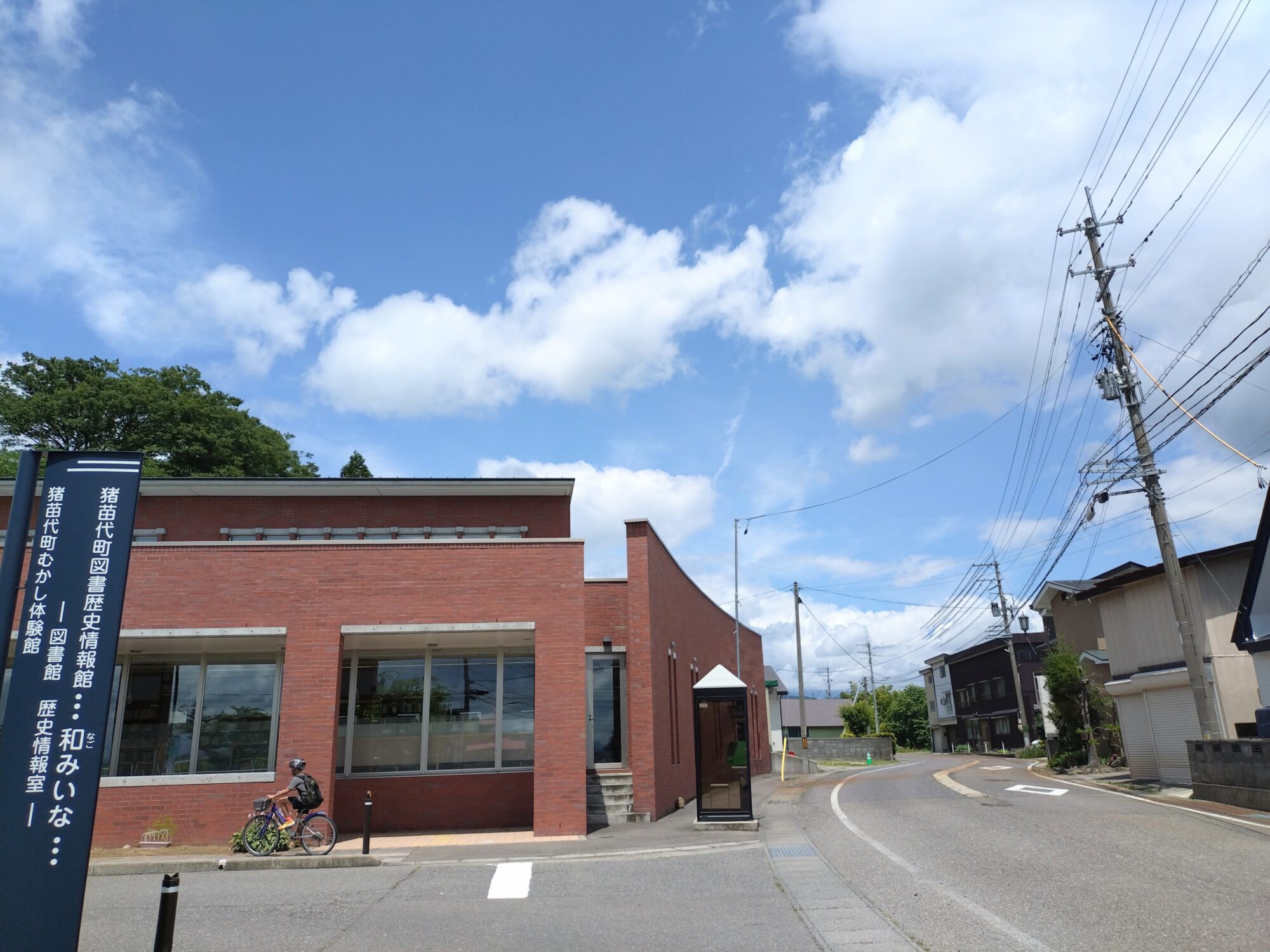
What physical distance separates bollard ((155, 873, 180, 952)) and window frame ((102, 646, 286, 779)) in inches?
378

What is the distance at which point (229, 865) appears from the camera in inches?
492

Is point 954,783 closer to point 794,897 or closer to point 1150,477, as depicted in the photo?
point 1150,477

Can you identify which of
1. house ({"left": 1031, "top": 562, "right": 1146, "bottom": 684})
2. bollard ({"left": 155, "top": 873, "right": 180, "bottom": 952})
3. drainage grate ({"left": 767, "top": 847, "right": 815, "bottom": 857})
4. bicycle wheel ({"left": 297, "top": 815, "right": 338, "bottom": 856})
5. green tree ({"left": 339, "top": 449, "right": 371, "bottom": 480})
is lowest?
drainage grate ({"left": 767, "top": 847, "right": 815, "bottom": 857})

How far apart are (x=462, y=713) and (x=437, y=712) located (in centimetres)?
46

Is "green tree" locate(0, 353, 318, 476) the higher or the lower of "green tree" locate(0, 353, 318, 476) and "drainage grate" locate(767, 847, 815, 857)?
the higher

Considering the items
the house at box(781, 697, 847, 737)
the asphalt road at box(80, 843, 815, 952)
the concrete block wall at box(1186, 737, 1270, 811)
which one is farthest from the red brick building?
the house at box(781, 697, 847, 737)

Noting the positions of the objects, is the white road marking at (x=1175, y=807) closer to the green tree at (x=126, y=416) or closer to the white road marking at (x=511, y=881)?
the white road marking at (x=511, y=881)

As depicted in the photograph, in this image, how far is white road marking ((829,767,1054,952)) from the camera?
724 centimetres

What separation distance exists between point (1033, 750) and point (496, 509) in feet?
116

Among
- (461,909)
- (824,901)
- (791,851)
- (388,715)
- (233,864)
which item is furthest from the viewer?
(388,715)

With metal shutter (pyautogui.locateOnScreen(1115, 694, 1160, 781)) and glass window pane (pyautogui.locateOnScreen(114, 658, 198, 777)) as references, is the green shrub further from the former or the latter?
glass window pane (pyautogui.locateOnScreen(114, 658, 198, 777))

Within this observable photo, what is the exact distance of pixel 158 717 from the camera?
15.9 m

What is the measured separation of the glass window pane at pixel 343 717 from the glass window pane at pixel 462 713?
A: 1.53m

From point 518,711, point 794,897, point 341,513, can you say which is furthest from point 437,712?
point 794,897
